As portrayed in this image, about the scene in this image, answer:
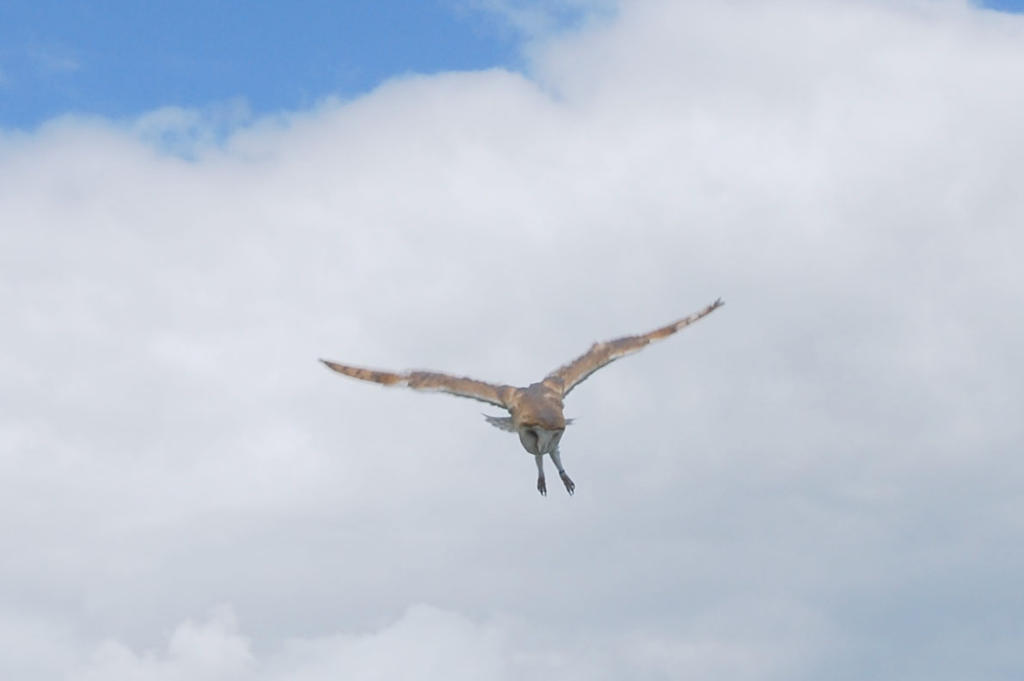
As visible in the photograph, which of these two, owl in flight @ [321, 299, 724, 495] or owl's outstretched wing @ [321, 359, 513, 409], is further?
owl's outstretched wing @ [321, 359, 513, 409]

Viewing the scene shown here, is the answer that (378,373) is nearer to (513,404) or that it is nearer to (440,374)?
(440,374)

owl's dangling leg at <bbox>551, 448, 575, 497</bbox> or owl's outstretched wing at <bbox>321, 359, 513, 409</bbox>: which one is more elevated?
owl's outstretched wing at <bbox>321, 359, 513, 409</bbox>

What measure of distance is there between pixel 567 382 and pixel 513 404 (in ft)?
9.35

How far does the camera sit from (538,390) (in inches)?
2203

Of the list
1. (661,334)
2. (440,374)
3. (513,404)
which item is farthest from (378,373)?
(661,334)

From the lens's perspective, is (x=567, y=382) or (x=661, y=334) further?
(x=661, y=334)

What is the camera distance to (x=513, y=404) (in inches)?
2208

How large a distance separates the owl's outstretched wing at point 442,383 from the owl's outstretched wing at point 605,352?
2004 mm

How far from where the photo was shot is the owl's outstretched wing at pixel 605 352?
5831cm

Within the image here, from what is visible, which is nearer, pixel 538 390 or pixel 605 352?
pixel 538 390

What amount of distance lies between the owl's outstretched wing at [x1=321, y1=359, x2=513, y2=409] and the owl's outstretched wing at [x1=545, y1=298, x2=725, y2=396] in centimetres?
200

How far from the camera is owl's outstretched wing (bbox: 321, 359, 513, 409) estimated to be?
57.3 m

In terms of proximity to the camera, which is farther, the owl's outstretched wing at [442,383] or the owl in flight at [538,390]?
the owl's outstretched wing at [442,383]

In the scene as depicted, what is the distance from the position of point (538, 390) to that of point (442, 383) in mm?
4225
